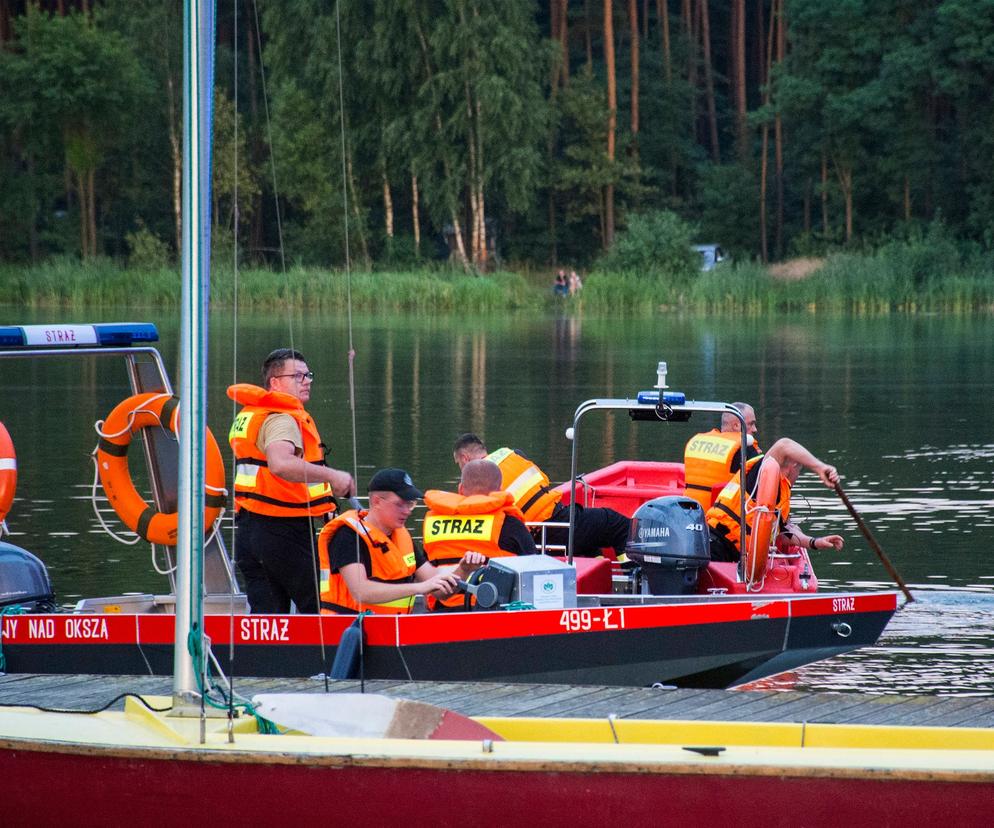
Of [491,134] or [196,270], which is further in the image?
[491,134]

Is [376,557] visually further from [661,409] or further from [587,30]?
[587,30]

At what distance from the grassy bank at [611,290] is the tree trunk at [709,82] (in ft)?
53.6

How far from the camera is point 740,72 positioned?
61.8 m

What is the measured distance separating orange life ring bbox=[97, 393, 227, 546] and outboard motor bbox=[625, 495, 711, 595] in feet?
6.53

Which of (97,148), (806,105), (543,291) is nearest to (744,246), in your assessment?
(806,105)

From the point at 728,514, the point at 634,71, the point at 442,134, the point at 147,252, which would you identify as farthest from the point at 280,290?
the point at 728,514

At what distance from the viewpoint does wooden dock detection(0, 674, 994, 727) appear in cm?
646

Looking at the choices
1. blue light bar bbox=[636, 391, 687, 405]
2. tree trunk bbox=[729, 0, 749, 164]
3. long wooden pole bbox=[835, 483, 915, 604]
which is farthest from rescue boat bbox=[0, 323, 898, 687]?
tree trunk bbox=[729, 0, 749, 164]

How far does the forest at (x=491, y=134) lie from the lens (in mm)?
52438

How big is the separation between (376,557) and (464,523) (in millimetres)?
614

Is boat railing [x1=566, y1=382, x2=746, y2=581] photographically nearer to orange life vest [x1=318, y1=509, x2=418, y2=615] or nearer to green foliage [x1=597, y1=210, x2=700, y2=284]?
orange life vest [x1=318, y1=509, x2=418, y2=615]

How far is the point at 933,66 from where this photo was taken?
54375 millimetres

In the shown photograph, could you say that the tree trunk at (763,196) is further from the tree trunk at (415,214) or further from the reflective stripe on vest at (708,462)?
the reflective stripe on vest at (708,462)

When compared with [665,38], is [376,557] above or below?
below
